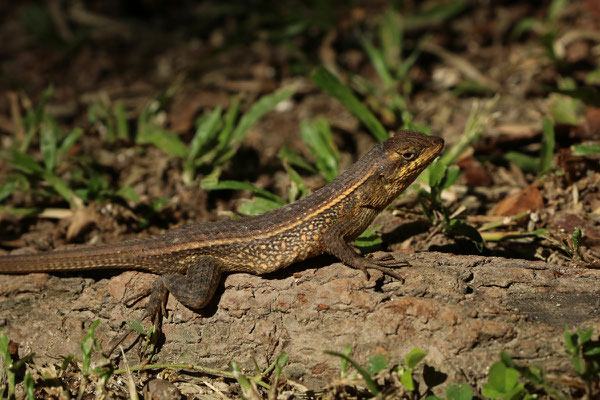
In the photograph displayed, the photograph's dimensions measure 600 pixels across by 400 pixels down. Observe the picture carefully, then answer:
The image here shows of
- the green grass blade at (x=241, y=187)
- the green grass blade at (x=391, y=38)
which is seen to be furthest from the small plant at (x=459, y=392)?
the green grass blade at (x=391, y=38)

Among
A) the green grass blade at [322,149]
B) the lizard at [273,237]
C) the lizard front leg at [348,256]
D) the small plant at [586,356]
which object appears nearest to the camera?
the small plant at [586,356]

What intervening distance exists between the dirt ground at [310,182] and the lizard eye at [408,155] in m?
0.81

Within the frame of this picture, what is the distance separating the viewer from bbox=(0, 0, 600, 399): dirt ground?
3.57m

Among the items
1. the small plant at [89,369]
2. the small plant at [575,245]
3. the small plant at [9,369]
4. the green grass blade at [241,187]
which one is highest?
the small plant at [575,245]

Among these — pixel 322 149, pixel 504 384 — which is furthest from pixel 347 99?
pixel 504 384

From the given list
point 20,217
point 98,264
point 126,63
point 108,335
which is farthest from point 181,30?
point 108,335

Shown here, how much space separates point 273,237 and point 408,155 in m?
1.31

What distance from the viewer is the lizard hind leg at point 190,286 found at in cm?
398

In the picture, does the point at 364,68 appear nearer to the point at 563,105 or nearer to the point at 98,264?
the point at 563,105

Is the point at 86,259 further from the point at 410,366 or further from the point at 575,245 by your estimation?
the point at 575,245

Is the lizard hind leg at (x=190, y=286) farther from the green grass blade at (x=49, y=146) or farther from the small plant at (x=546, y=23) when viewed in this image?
the small plant at (x=546, y=23)

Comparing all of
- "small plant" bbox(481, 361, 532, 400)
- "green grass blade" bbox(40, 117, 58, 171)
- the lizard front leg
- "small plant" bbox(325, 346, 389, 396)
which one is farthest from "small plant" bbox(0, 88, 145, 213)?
"small plant" bbox(481, 361, 532, 400)

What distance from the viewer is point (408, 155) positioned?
166 inches

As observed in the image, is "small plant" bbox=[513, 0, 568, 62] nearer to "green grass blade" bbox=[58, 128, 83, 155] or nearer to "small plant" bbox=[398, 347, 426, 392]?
"small plant" bbox=[398, 347, 426, 392]
